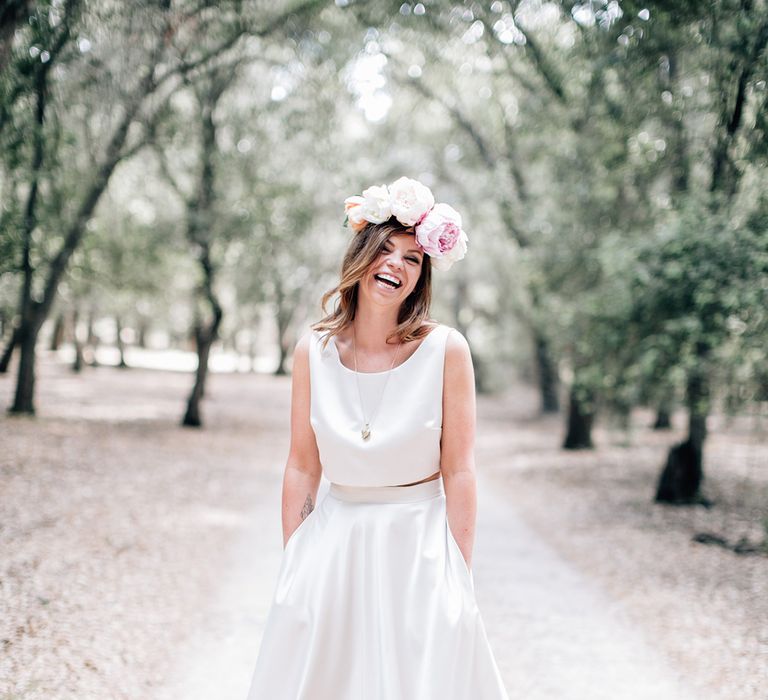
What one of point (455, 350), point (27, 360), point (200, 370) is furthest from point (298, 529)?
point (200, 370)

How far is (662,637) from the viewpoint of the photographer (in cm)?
452

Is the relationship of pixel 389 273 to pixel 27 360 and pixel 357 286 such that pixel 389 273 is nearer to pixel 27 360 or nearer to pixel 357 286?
pixel 357 286

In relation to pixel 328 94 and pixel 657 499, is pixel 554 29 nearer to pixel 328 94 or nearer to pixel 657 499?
pixel 328 94

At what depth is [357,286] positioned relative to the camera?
2402mm

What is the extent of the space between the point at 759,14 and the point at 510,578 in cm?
Result: 468

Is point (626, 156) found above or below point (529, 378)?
above

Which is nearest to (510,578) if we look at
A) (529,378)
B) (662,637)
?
(662,637)

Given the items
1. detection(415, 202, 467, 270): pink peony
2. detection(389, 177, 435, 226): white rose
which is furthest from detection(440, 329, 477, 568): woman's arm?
detection(389, 177, 435, 226): white rose

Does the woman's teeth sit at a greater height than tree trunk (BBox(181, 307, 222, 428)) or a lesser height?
greater

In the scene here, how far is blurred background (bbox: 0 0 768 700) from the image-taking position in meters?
4.78

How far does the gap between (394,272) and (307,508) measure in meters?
0.88

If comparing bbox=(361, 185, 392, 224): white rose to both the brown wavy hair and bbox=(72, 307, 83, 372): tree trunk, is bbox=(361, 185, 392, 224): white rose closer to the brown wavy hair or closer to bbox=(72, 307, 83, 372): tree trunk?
the brown wavy hair

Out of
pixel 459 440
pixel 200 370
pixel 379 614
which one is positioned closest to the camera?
pixel 379 614

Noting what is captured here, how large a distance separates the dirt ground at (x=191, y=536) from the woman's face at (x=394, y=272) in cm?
258
